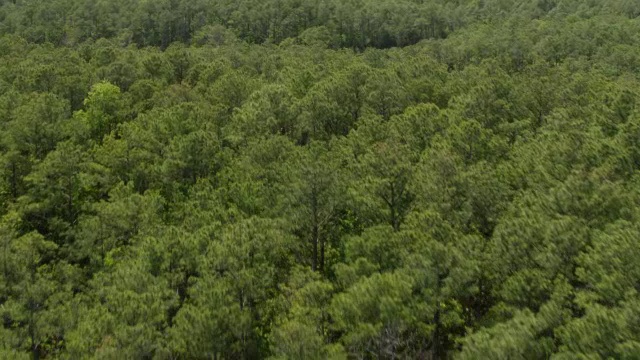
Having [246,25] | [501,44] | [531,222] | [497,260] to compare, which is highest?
[531,222]

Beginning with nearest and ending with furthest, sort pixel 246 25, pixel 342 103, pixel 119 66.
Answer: pixel 342 103 → pixel 119 66 → pixel 246 25

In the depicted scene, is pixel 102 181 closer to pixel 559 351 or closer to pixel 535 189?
pixel 535 189

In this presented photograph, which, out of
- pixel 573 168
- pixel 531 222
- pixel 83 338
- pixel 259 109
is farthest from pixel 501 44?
pixel 83 338

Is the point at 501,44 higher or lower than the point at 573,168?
lower

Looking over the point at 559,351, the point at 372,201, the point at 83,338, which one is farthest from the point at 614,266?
the point at 83,338

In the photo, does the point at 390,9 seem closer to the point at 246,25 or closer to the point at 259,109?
the point at 246,25

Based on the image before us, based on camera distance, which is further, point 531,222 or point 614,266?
point 531,222

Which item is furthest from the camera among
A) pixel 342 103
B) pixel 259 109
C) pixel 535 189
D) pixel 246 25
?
pixel 246 25
